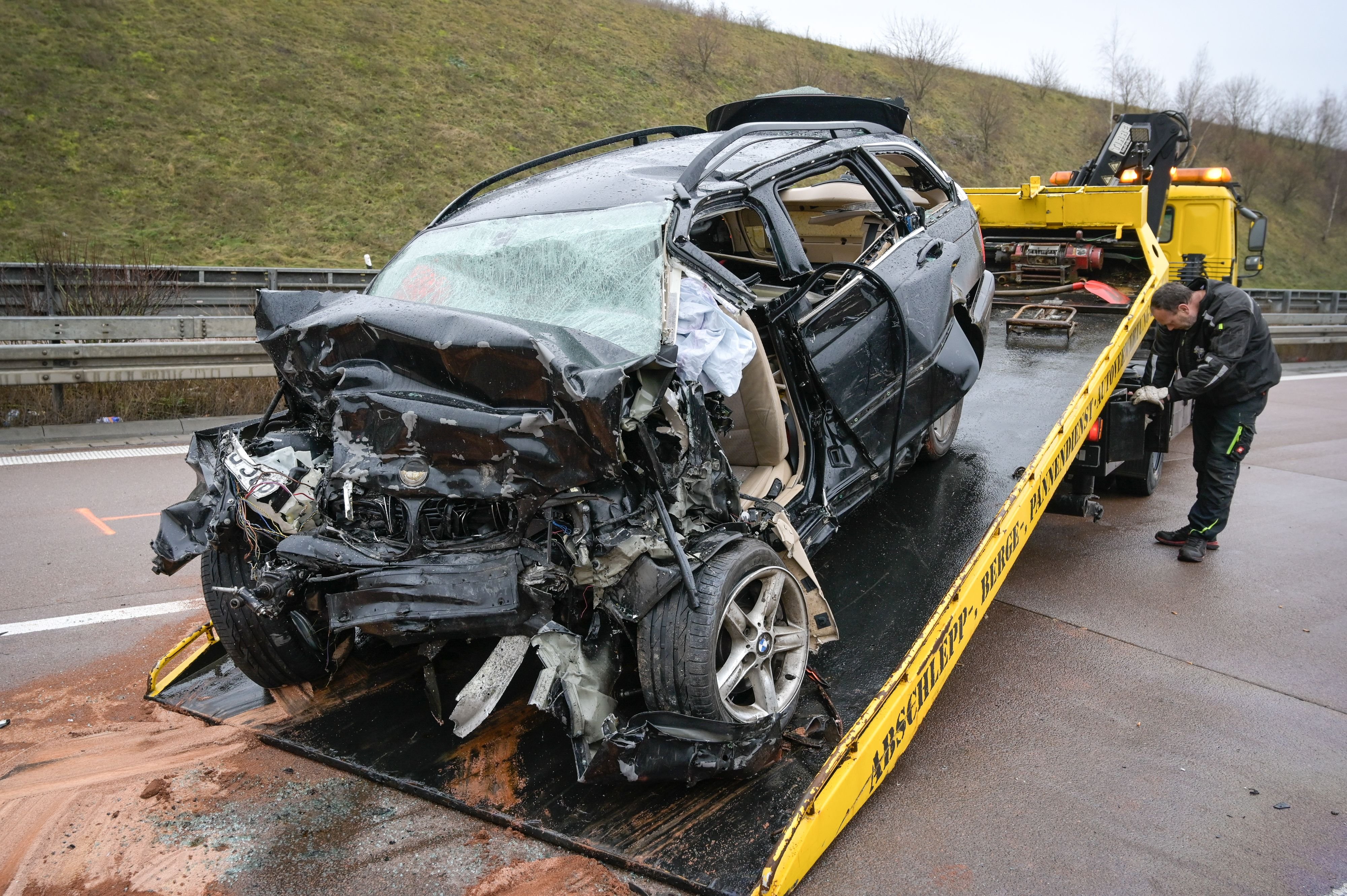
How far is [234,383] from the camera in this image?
30.9ft

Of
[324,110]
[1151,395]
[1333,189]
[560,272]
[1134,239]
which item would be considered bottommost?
[1151,395]

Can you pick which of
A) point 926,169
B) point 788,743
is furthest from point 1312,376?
point 788,743

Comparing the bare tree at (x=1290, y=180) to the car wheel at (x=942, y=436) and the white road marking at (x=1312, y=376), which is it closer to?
the white road marking at (x=1312, y=376)

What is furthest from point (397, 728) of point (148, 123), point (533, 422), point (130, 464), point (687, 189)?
point (148, 123)

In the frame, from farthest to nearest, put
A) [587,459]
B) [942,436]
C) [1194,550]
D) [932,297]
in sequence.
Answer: [1194,550] < [942,436] < [932,297] < [587,459]

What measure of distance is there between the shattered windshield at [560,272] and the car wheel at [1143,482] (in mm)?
5252

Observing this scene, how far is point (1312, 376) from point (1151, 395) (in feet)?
39.5

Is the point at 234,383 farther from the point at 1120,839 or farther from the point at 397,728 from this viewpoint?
the point at 1120,839

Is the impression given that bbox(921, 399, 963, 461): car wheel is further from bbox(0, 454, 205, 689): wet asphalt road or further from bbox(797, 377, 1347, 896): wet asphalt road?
bbox(0, 454, 205, 689): wet asphalt road

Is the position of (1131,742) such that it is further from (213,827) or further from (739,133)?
(213,827)

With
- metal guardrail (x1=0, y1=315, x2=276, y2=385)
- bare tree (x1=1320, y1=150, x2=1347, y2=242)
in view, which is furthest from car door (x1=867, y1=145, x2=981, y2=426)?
bare tree (x1=1320, y1=150, x2=1347, y2=242)

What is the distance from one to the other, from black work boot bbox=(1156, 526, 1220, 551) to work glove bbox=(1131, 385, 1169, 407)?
828 millimetres

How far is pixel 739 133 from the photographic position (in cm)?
398

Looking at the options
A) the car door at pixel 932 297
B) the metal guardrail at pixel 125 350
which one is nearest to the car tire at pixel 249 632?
the car door at pixel 932 297
